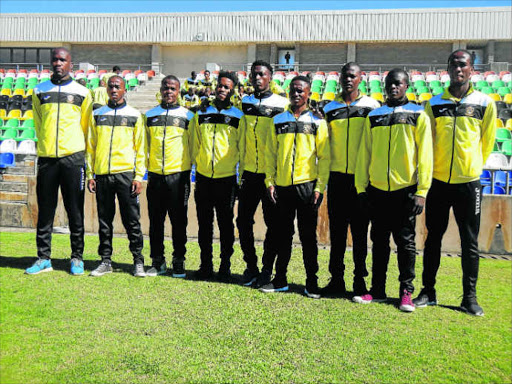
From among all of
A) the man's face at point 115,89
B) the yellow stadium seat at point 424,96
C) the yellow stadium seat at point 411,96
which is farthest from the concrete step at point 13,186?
the yellow stadium seat at point 424,96

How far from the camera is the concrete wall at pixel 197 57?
28000 millimetres

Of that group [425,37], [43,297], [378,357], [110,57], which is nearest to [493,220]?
[378,357]

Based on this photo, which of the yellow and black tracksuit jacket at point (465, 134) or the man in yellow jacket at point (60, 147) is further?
the man in yellow jacket at point (60, 147)

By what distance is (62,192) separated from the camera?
571 cm

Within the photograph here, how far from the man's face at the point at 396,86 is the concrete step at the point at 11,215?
7.21 meters

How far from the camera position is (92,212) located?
861 cm

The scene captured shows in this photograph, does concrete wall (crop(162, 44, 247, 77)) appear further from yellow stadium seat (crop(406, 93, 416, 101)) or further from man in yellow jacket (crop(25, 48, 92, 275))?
man in yellow jacket (crop(25, 48, 92, 275))

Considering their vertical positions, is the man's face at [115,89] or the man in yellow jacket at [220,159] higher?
the man's face at [115,89]

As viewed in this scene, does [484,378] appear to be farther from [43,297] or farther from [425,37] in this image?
[425,37]

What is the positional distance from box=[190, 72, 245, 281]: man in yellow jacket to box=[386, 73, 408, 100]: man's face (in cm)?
164

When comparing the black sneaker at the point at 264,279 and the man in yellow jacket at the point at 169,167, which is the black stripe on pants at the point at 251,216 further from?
the man in yellow jacket at the point at 169,167

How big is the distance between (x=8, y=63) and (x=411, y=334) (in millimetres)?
32170

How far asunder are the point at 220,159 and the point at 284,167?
2.69 feet

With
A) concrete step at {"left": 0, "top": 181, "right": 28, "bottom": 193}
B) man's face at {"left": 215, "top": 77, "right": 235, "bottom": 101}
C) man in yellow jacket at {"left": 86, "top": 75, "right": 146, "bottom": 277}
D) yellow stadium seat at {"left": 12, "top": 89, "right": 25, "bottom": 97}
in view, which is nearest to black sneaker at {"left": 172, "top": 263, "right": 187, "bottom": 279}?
man in yellow jacket at {"left": 86, "top": 75, "right": 146, "bottom": 277}
